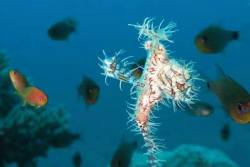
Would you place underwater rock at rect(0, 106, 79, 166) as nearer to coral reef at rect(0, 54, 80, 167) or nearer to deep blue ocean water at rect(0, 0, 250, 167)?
coral reef at rect(0, 54, 80, 167)

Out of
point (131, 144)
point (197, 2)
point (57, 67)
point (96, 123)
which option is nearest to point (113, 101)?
point (96, 123)

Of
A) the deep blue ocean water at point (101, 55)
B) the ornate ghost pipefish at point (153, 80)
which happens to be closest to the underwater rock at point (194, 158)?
the deep blue ocean water at point (101, 55)

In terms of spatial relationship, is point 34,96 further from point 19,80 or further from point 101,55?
point 101,55

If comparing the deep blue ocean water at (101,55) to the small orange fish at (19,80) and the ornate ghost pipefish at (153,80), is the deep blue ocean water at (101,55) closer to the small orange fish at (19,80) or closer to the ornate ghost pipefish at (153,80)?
the ornate ghost pipefish at (153,80)

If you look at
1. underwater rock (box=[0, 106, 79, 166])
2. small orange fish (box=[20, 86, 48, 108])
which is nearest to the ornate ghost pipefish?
small orange fish (box=[20, 86, 48, 108])

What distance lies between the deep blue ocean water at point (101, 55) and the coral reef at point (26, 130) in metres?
0.81

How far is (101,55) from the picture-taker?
129 feet

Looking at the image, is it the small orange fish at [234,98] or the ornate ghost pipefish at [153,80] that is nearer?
the ornate ghost pipefish at [153,80]

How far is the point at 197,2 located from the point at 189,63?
82.7 metres

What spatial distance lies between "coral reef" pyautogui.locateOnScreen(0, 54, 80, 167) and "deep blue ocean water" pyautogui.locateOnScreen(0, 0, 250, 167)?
0.81m

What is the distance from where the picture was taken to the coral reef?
6773mm

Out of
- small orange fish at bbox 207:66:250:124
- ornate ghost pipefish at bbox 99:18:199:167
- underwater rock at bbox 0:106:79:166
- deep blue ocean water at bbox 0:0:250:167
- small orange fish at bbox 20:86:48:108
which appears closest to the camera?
ornate ghost pipefish at bbox 99:18:199:167

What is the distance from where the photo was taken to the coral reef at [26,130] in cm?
677

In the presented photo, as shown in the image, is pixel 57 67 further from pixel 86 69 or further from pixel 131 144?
pixel 131 144
